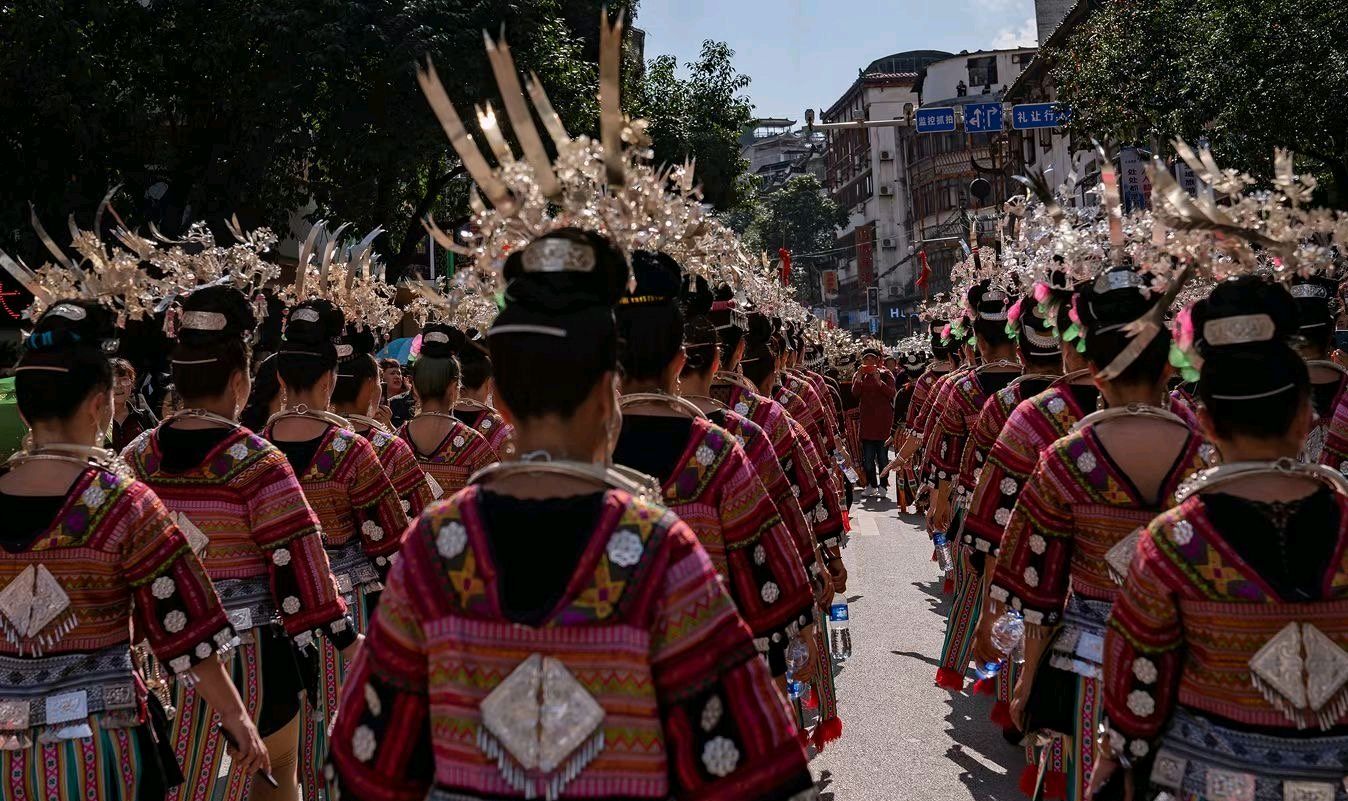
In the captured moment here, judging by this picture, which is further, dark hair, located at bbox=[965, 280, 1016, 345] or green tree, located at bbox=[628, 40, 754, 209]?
green tree, located at bbox=[628, 40, 754, 209]

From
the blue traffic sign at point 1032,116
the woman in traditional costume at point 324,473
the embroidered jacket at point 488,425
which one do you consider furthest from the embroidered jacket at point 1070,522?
the blue traffic sign at point 1032,116

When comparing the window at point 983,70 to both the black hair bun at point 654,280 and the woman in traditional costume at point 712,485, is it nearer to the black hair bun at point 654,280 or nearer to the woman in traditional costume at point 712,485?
the woman in traditional costume at point 712,485

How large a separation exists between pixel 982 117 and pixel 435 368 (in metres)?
22.5

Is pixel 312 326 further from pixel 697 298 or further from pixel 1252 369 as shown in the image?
pixel 1252 369

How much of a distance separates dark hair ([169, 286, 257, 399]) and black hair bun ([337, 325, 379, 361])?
1.58 meters

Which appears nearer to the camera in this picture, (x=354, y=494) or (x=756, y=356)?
(x=354, y=494)

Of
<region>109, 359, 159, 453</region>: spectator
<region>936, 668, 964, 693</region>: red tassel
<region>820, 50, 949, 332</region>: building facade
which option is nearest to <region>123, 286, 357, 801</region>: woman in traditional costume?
<region>109, 359, 159, 453</region>: spectator

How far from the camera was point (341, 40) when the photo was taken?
63.3 ft

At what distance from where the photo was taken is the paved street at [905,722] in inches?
253

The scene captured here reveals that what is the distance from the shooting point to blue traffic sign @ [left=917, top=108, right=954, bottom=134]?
89.9 feet

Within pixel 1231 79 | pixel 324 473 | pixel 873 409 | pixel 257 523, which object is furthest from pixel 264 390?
pixel 1231 79

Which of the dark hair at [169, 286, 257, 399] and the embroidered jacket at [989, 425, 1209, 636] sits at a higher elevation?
the dark hair at [169, 286, 257, 399]

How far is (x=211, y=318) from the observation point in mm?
4680

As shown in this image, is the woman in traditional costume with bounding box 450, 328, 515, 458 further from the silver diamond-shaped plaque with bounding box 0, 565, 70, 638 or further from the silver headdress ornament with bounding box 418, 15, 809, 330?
the silver headdress ornament with bounding box 418, 15, 809, 330
